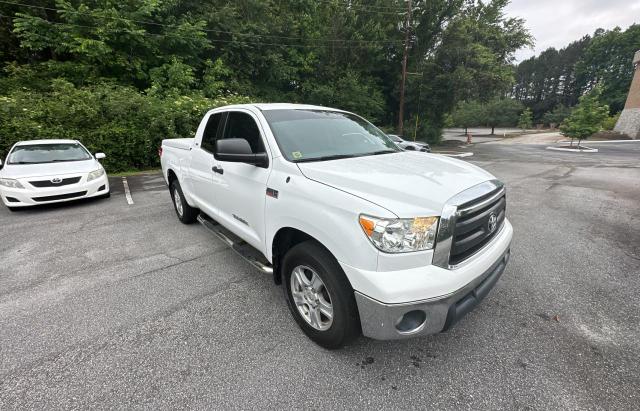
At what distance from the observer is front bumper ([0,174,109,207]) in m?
5.57

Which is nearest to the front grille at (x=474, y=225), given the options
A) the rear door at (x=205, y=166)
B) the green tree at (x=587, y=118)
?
the rear door at (x=205, y=166)

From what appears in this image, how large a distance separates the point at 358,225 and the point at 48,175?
6847 millimetres

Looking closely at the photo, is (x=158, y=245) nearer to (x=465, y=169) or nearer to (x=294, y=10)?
(x=465, y=169)

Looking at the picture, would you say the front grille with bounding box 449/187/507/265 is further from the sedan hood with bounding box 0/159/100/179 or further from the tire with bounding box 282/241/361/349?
the sedan hood with bounding box 0/159/100/179

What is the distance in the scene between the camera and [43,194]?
566cm

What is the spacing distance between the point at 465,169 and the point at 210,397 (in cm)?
256

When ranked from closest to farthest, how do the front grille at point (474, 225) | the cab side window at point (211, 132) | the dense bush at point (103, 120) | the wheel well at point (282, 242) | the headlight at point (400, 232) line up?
the headlight at point (400, 232) < the front grille at point (474, 225) < the wheel well at point (282, 242) < the cab side window at point (211, 132) < the dense bush at point (103, 120)

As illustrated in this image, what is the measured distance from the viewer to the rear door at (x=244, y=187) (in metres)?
2.66

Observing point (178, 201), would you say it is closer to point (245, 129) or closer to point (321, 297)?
point (245, 129)

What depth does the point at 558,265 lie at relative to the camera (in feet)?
Result: 12.0

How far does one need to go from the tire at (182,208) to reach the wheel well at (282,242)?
2.77 meters

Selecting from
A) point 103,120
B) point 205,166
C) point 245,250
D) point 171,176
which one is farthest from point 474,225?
point 103,120

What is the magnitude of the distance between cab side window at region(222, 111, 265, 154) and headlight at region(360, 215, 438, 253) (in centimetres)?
143

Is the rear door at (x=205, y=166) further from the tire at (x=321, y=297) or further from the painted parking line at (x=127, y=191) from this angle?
the painted parking line at (x=127, y=191)
